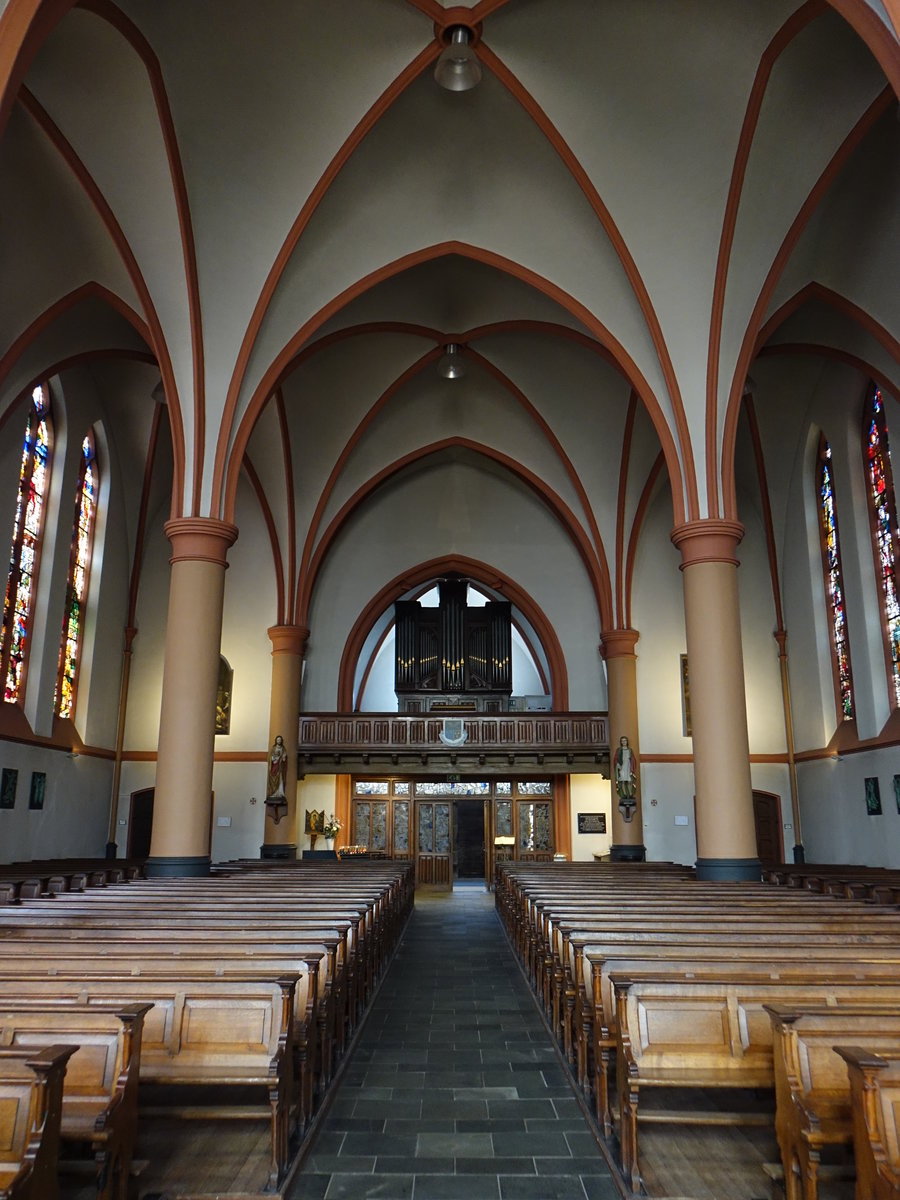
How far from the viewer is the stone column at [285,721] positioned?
62.5 feet

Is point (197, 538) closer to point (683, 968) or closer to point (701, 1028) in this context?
point (683, 968)

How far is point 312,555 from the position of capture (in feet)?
66.1

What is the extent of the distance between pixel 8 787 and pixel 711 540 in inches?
463

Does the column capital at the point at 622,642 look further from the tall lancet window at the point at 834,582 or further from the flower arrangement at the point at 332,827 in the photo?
the flower arrangement at the point at 332,827

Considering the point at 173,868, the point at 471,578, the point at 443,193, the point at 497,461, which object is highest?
the point at 443,193

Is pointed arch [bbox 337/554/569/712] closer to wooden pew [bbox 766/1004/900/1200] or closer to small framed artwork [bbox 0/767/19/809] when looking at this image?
small framed artwork [bbox 0/767/19/809]

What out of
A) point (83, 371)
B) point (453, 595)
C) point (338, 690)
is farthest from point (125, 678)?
point (453, 595)

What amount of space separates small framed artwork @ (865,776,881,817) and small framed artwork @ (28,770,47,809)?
14858mm

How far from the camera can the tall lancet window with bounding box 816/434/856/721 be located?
17.6 metres

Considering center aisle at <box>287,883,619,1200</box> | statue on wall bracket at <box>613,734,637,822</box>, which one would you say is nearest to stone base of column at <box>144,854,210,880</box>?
center aisle at <box>287,883,619,1200</box>

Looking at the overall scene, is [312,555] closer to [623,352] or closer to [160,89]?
[623,352]

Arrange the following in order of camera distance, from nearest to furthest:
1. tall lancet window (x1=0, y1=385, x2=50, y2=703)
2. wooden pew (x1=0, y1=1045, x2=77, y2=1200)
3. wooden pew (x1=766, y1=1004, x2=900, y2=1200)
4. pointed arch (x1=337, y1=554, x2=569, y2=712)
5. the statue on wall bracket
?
1. wooden pew (x1=0, y1=1045, x2=77, y2=1200)
2. wooden pew (x1=766, y1=1004, x2=900, y2=1200)
3. tall lancet window (x1=0, y1=385, x2=50, y2=703)
4. the statue on wall bracket
5. pointed arch (x1=337, y1=554, x2=569, y2=712)

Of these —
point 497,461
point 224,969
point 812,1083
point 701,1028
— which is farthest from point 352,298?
point 812,1083

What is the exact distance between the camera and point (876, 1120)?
316cm
